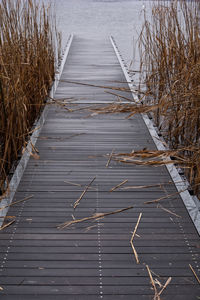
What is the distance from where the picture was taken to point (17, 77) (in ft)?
6.34

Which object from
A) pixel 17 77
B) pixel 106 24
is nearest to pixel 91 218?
pixel 17 77

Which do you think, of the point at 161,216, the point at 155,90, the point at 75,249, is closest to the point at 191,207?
the point at 161,216

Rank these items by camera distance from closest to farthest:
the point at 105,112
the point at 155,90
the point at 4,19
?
the point at 4,19 → the point at 105,112 → the point at 155,90

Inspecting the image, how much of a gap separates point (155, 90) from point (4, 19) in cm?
117

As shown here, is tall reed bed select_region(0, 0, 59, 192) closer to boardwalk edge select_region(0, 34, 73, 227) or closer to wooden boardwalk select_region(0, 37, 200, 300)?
boardwalk edge select_region(0, 34, 73, 227)

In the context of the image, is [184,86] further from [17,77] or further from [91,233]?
[91,233]

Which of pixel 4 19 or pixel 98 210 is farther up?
pixel 4 19

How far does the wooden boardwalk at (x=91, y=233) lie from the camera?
1190mm

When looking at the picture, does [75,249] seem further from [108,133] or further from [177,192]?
[108,133]

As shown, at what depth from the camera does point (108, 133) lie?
2365mm

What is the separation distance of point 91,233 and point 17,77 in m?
0.87

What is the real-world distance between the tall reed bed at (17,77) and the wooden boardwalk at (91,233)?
138 millimetres

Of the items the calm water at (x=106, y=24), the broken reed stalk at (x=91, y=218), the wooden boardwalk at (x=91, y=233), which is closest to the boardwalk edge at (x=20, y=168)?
the wooden boardwalk at (x=91, y=233)

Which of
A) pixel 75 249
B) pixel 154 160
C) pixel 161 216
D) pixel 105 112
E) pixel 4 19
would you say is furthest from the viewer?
pixel 105 112
